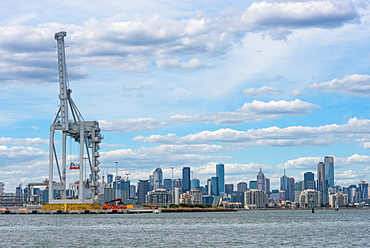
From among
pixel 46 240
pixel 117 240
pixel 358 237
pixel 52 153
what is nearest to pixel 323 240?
pixel 358 237

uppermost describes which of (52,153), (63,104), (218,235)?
(63,104)

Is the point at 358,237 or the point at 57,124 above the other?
the point at 57,124

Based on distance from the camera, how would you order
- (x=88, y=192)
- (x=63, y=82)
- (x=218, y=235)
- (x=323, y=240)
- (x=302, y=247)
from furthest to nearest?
1. (x=88, y=192)
2. (x=63, y=82)
3. (x=218, y=235)
4. (x=323, y=240)
5. (x=302, y=247)

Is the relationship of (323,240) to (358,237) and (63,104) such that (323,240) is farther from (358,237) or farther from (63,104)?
(63,104)

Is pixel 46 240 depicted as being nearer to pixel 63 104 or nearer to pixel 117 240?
pixel 117 240

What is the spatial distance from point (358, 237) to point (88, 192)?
108 metres

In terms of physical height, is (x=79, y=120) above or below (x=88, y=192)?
above

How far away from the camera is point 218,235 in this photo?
8544cm

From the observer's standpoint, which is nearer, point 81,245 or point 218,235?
point 81,245

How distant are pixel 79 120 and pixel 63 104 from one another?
9.79 meters

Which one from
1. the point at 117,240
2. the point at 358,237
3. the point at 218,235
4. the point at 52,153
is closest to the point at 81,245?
the point at 117,240

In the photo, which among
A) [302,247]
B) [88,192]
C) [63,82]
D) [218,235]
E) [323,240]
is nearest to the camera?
[302,247]

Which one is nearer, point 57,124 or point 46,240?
point 46,240

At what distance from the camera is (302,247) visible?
66.2m
